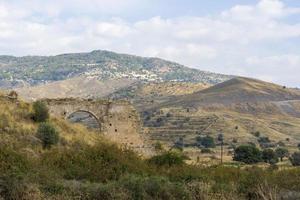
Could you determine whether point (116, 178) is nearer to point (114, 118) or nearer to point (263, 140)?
point (114, 118)

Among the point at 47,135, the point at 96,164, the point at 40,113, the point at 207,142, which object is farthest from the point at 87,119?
the point at 96,164

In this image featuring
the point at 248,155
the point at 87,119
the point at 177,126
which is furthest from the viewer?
the point at 87,119

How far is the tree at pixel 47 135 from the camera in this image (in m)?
29.3

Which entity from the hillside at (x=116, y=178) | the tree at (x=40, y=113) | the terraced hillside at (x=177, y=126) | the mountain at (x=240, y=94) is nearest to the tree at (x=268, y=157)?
the terraced hillside at (x=177, y=126)

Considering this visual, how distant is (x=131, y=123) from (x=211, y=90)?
10392 cm

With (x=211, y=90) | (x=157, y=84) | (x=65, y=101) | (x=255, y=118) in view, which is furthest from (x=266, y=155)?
(x=157, y=84)

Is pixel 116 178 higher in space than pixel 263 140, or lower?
higher

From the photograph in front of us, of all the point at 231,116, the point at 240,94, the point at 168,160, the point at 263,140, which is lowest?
the point at 263,140

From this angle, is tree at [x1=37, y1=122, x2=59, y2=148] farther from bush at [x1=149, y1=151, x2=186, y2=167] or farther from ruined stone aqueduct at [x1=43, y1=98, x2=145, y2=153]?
ruined stone aqueduct at [x1=43, y1=98, x2=145, y2=153]

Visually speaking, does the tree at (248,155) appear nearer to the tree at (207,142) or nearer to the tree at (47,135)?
the tree at (207,142)

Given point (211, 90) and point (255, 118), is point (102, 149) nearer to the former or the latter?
point (255, 118)

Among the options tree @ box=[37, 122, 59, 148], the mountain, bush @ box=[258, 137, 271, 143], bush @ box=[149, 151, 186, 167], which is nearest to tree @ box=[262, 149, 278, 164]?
bush @ box=[258, 137, 271, 143]

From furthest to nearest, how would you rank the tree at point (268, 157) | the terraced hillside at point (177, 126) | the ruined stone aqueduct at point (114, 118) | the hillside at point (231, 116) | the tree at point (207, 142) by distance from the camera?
the hillside at point (231, 116) < the terraced hillside at point (177, 126) < the tree at point (207, 142) < the tree at point (268, 157) < the ruined stone aqueduct at point (114, 118)

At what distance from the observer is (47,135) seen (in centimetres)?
2966
